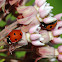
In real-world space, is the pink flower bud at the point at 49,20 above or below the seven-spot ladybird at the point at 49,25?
above

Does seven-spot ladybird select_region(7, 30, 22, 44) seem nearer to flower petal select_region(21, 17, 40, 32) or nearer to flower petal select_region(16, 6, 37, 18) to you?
flower petal select_region(21, 17, 40, 32)

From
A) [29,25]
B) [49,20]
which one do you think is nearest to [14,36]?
[29,25]

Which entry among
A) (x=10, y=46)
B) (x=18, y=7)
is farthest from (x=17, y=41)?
(x=18, y=7)

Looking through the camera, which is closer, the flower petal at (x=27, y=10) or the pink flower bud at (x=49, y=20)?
the pink flower bud at (x=49, y=20)

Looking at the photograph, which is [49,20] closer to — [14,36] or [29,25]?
[29,25]

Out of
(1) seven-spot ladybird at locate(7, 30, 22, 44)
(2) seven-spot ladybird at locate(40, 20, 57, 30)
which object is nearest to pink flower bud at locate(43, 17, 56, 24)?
(2) seven-spot ladybird at locate(40, 20, 57, 30)

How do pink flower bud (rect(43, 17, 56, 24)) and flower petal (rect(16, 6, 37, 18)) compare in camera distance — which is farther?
flower petal (rect(16, 6, 37, 18))

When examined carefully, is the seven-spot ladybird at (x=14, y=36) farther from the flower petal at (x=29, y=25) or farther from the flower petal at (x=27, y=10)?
the flower petal at (x=27, y=10)

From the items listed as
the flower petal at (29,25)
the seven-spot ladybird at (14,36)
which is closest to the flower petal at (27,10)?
the flower petal at (29,25)

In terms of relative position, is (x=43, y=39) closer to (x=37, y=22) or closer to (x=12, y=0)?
(x=37, y=22)
